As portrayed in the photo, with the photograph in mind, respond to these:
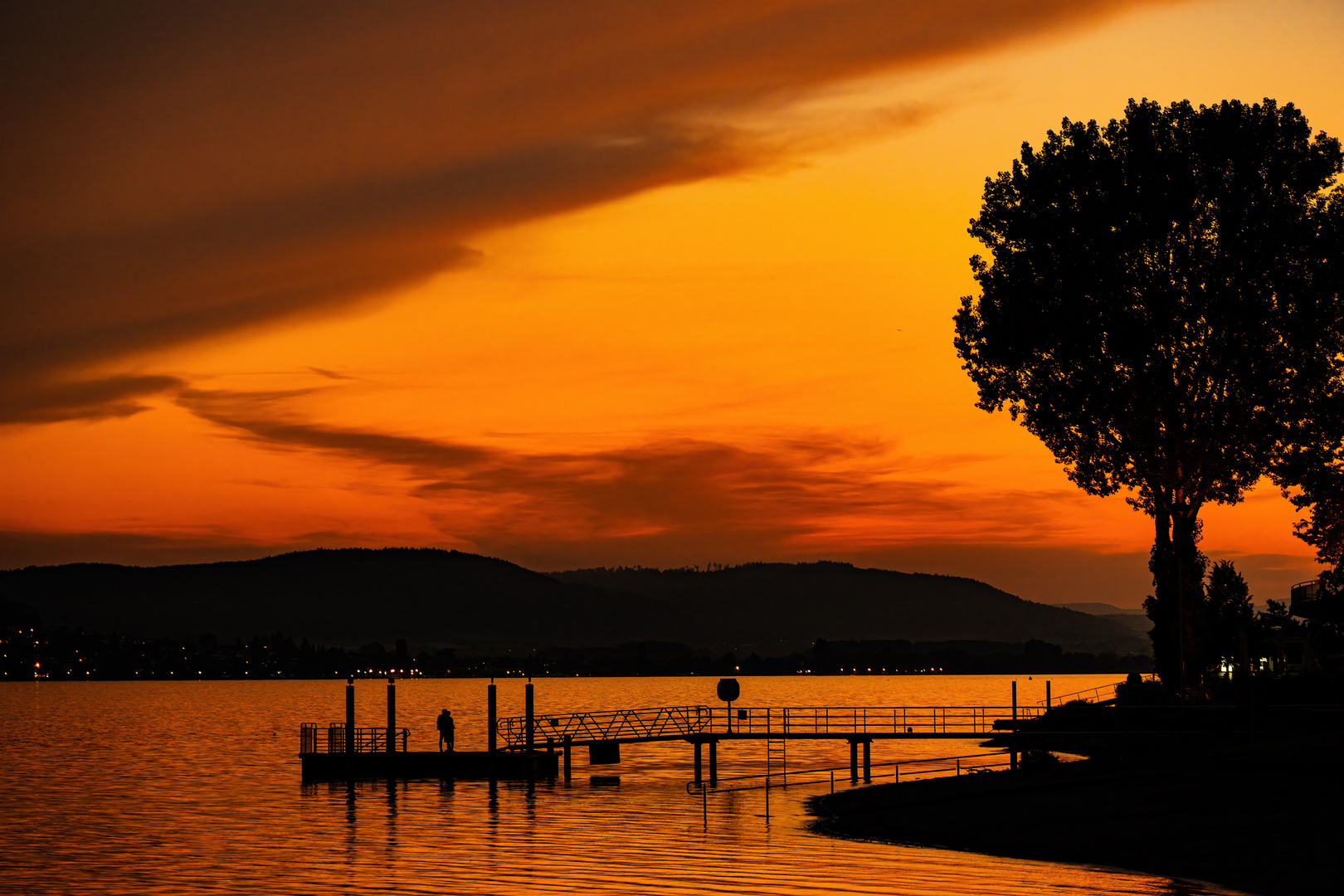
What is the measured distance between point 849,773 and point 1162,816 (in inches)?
1506

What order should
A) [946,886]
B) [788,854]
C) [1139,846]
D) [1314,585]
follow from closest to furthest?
[946,886] → [1139,846] → [788,854] → [1314,585]

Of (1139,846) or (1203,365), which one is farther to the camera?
(1203,365)

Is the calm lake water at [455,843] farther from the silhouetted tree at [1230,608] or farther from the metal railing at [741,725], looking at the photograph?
the silhouetted tree at [1230,608]

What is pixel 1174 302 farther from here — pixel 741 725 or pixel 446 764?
pixel 741 725

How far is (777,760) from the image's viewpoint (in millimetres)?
96625

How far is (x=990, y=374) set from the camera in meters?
57.0

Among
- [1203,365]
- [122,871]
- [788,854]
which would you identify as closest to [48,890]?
[122,871]

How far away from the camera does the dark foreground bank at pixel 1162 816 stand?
111 feet

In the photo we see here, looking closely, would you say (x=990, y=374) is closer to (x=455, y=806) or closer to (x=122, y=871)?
(x=455, y=806)

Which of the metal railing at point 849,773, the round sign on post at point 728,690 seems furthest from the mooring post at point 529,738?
the round sign on post at point 728,690

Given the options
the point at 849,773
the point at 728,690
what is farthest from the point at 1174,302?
the point at 849,773

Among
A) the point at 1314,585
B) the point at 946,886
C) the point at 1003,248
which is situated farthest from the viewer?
the point at 1314,585

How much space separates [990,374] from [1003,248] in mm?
4963

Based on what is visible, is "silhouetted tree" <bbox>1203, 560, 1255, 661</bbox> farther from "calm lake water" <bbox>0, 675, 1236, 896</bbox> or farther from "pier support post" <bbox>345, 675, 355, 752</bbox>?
"pier support post" <bbox>345, 675, 355, 752</bbox>
